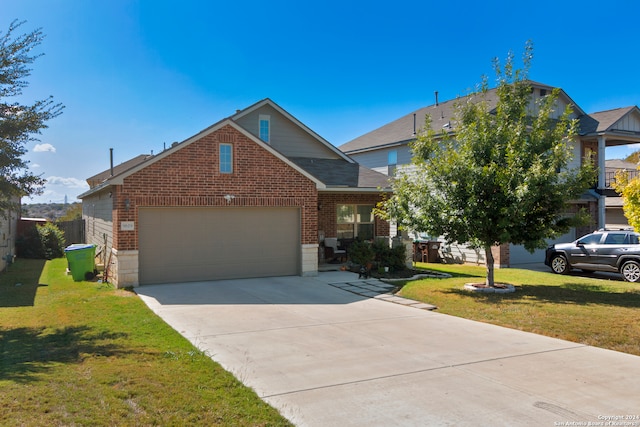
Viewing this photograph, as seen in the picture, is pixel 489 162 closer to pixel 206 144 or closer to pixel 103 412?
pixel 206 144

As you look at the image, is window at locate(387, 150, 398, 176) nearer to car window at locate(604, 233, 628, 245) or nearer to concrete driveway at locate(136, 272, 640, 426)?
car window at locate(604, 233, 628, 245)

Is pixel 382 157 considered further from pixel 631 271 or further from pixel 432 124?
pixel 631 271

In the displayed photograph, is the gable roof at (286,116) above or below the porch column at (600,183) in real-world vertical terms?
above

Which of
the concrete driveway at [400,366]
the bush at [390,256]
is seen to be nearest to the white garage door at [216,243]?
the concrete driveway at [400,366]

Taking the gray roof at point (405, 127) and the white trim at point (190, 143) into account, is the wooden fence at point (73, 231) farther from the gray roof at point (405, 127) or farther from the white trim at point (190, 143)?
the gray roof at point (405, 127)

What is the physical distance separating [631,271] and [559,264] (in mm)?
2541

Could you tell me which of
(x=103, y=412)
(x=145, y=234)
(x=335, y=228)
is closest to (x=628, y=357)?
(x=103, y=412)

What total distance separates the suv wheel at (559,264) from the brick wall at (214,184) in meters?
9.10

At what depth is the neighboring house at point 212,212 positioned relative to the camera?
487 inches

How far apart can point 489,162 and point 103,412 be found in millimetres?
9975

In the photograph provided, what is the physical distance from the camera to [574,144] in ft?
67.7

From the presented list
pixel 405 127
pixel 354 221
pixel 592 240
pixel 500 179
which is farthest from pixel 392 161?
pixel 500 179

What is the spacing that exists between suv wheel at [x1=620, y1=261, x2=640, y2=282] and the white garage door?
10355 millimetres

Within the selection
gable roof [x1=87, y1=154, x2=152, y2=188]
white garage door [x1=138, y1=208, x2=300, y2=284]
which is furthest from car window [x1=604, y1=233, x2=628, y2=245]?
gable roof [x1=87, y1=154, x2=152, y2=188]
